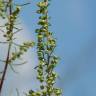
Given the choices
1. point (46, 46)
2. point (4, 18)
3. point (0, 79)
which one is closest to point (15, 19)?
point (4, 18)

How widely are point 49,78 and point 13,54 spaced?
4.14 ft

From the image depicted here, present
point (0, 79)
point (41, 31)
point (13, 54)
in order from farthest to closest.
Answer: point (13, 54) < point (41, 31) < point (0, 79)

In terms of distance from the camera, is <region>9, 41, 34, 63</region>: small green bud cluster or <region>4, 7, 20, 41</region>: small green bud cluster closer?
<region>4, 7, 20, 41</region>: small green bud cluster

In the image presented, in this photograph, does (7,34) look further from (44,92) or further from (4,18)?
(44,92)

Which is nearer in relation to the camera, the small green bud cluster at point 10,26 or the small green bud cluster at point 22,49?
the small green bud cluster at point 10,26

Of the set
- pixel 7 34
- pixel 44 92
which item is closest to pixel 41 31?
pixel 7 34

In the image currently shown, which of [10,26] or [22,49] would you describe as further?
[22,49]

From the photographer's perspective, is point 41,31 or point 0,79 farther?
point 41,31

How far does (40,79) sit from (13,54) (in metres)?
1.13

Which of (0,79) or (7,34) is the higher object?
(7,34)

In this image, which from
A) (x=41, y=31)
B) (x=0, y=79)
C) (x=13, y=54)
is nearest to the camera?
(x=0, y=79)

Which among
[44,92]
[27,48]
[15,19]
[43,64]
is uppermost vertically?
[15,19]

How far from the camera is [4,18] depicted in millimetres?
5789

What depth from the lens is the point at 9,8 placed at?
638 cm
